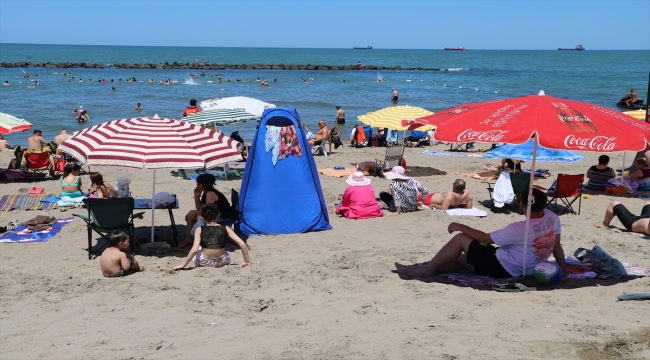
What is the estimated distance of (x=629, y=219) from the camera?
8328mm

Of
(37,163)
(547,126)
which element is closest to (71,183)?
(37,163)

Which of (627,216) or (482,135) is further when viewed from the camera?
(627,216)

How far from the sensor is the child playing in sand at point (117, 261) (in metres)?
6.71

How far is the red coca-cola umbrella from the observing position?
493 cm

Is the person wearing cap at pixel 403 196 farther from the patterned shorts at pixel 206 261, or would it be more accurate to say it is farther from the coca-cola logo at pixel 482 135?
the coca-cola logo at pixel 482 135

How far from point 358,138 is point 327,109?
43.2 ft

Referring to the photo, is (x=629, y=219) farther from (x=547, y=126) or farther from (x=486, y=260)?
(x=547, y=126)

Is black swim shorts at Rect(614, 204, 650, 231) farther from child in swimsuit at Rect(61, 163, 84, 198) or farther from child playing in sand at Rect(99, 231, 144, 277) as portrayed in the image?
child in swimsuit at Rect(61, 163, 84, 198)

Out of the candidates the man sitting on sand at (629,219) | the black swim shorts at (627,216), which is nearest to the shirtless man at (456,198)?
the man sitting on sand at (629,219)

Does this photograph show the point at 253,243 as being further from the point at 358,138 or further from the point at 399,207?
the point at 358,138

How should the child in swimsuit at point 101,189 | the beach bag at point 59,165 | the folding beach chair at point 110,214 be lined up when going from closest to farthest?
1. the folding beach chair at point 110,214
2. the child in swimsuit at point 101,189
3. the beach bag at point 59,165

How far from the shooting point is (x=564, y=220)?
→ 366 inches

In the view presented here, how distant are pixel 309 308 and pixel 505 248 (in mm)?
1944

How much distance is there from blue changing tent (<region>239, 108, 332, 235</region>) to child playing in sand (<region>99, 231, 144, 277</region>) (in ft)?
6.34
